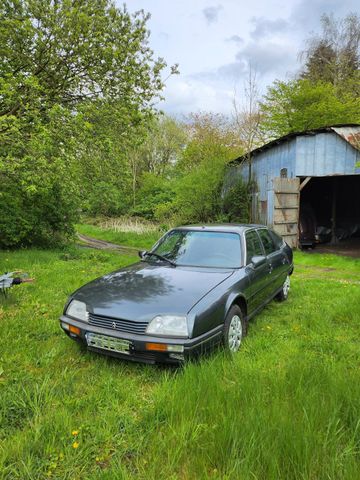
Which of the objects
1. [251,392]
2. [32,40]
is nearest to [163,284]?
[251,392]

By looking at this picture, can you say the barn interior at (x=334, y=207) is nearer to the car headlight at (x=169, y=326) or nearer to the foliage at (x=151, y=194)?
the foliage at (x=151, y=194)

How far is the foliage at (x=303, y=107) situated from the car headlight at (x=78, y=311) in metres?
21.7

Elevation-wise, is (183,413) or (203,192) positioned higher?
(203,192)

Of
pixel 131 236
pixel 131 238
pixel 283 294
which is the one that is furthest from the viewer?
pixel 131 236

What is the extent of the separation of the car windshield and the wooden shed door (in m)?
7.94

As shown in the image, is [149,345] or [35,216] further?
[35,216]

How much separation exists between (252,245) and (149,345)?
2.53 m

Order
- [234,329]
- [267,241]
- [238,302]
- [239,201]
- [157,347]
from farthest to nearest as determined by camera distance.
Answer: [239,201], [267,241], [238,302], [234,329], [157,347]

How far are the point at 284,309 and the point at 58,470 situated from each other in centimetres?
456

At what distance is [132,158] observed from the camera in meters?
32.8

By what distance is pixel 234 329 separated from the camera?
391 cm

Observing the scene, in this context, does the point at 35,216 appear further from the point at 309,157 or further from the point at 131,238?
the point at 309,157

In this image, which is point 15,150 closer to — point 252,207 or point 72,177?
point 72,177

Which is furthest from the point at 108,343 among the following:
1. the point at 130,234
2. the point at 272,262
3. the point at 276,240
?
the point at 130,234
